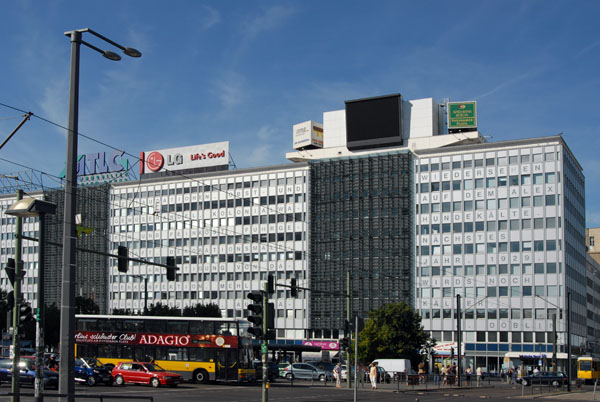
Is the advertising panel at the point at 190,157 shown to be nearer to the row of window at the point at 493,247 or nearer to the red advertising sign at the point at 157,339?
the row of window at the point at 493,247

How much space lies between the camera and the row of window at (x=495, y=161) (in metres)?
99.1

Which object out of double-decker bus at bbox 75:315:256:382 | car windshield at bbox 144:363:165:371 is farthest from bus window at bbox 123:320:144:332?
car windshield at bbox 144:363:165:371

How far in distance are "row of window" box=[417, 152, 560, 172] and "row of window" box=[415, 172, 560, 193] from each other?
1938 mm

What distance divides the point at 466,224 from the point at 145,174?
57186 millimetres

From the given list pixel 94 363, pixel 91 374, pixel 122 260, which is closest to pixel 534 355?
pixel 94 363

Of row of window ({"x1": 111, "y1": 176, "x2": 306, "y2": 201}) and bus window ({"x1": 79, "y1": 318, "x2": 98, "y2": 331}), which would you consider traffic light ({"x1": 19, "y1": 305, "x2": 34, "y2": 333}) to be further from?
row of window ({"x1": 111, "y1": 176, "x2": 306, "y2": 201})

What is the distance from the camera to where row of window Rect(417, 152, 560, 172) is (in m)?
99.1

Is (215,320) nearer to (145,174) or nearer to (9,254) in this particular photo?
(145,174)

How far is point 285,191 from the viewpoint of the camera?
115688mm

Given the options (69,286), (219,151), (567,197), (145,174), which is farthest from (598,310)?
(69,286)

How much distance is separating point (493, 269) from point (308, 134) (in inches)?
1393

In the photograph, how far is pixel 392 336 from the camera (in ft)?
255

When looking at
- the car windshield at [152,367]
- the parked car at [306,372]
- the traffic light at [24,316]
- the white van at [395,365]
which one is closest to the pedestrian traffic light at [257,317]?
the traffic light at [24,316]

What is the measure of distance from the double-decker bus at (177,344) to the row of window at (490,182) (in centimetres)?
5919
